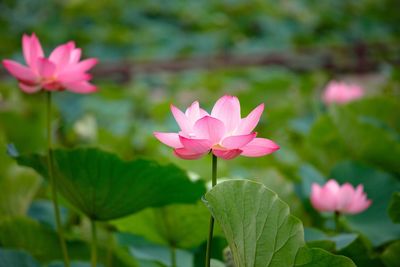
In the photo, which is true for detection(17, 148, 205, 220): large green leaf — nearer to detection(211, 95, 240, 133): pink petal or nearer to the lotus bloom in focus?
detection(211, 95, 240, 133): pink petal

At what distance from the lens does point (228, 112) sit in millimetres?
541

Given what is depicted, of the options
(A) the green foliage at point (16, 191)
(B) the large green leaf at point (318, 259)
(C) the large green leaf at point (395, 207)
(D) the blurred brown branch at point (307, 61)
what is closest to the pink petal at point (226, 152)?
(B) the large green leaf at point (318, 259)

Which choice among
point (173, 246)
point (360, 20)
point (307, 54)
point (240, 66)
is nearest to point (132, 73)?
point (240, 66)

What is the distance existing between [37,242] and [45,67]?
0.31 metres

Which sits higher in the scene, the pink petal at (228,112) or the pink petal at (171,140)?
the pink petal at (228,112)

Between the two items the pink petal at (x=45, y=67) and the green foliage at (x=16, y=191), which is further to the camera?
the green foliage at (x=16, y=191)

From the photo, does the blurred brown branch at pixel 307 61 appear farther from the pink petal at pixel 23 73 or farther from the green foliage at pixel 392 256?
the green foliage at pixel 392 256

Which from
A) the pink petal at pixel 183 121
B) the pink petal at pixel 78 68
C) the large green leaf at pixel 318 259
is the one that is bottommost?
the large green leaf at pixel 318 259

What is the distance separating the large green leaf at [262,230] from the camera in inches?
20.3

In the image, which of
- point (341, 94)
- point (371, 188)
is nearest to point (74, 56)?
point (371, 188)

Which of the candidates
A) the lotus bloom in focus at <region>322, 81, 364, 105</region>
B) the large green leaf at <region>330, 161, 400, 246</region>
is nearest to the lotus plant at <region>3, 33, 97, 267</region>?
the large green leaf at <region>330, 161, 400, 246</region>

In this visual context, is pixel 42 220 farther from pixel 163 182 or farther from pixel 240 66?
pixel 240 66

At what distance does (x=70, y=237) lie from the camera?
896 millimetres

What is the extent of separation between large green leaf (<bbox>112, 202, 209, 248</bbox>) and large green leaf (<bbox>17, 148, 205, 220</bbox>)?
77 millimetres
